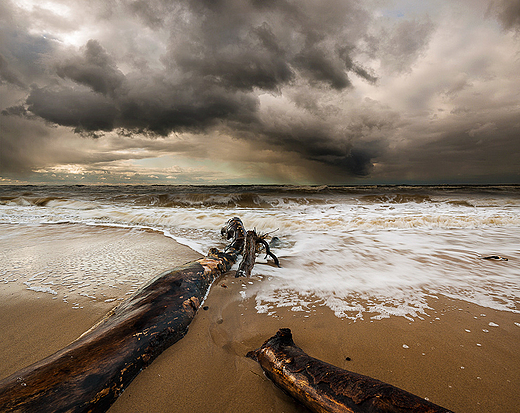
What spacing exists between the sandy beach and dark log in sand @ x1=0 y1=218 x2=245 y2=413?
0.13 meters

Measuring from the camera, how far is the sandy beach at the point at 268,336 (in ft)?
4.53

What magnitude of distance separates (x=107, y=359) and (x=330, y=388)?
121 cm

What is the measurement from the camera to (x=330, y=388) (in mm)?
1104

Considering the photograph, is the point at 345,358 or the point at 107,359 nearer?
the point at 107,359

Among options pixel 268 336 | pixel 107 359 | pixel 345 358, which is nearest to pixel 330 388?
pixel 345 358

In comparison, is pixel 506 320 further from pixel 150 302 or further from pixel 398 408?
pixel 150 302

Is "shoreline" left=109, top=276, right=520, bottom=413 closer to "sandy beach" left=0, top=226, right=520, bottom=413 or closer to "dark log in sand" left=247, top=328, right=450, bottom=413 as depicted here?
"sandy beach" left=0, top=226, right=520, bottom=413

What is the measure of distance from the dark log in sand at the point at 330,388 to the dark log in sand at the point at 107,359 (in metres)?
0.80

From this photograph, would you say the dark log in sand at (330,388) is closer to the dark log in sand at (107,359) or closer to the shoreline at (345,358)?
the shoreline at (345,358)

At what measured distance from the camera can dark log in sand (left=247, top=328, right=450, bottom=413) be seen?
957 millimetres

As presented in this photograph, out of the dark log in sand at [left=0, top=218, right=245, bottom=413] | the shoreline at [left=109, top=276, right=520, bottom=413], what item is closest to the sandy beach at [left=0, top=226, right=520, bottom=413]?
the shoreline at [left=109, top=276, right=520, bottom=413]

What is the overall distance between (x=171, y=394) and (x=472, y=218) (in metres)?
12.0

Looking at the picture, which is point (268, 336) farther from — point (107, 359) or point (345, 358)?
point (107, 359)

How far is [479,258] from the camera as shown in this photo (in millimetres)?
4492
